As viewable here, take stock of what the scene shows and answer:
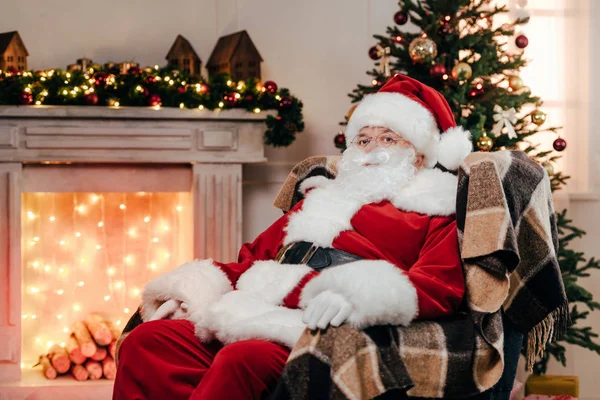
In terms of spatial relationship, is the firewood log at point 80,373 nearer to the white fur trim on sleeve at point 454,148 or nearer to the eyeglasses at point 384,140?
the eyeglasses at point 384,140

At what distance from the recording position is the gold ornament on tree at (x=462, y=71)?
322 centimetres

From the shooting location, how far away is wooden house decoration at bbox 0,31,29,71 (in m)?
3.59

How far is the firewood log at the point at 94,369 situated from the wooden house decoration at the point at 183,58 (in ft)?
5.05

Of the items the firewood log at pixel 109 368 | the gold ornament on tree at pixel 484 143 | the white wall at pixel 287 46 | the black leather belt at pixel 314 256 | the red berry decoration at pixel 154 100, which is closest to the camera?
the black leather belt at pixel 314 256

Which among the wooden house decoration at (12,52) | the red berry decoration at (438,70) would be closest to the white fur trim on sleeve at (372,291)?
the red berry decoration at (438,70)

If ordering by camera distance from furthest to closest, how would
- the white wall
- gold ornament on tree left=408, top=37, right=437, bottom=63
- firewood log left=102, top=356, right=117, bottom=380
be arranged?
the white wall, firewood log left=102, top=356, right=117, bottom=380, gold ornament on tree left=408, top=37, right=437, bottom=63

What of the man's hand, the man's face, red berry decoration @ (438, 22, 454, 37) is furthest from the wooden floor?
red berry decoration @ (438, 22, 454, 37)

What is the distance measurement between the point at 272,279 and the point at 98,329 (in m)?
1.88

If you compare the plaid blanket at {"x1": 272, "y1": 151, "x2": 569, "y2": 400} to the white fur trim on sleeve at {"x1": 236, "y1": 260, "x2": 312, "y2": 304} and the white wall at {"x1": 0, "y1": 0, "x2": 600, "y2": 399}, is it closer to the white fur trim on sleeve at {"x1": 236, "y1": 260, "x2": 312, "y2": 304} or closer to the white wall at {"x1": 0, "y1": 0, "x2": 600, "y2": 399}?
the white fur trim on sleeve at {"x1": 236, "y1": 260, "x2": 312, "y2": 304}

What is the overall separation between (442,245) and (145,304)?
880 millimetres

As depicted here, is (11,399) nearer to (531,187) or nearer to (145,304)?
(145,304)

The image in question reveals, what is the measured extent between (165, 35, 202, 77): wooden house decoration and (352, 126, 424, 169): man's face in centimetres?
162

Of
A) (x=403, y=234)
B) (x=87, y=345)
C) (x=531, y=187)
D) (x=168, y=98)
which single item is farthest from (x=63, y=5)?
(x=531, y=187)

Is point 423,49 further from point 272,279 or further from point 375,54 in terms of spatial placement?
point 272,279
